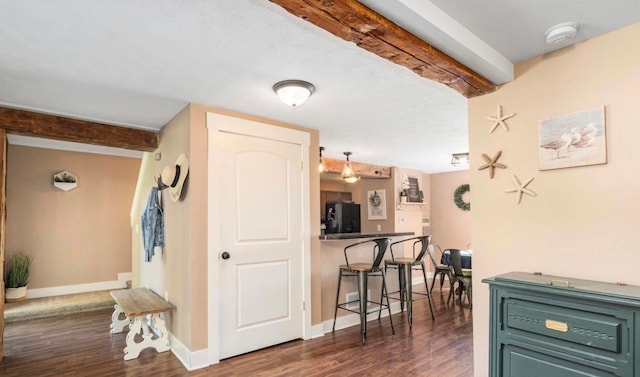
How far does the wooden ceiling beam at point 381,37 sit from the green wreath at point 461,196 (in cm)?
496

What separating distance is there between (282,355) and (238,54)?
249cm

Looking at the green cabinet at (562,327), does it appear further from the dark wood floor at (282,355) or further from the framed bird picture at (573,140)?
the dark wood floor at (282,355)

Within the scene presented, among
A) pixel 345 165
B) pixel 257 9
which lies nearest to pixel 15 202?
pixel 345 165

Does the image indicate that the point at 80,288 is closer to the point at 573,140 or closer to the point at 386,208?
the point at 386,208

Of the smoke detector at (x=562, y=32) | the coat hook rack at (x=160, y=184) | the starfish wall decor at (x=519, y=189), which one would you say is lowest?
the starfish wall decor at (x=519, y=189)

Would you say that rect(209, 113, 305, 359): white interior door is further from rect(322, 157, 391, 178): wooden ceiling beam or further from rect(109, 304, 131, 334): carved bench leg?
rect(322, 157, 391, 178): wooden ceiling beam

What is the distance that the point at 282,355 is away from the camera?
3.10 meters

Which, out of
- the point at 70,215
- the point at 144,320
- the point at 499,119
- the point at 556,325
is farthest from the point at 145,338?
the point at 70,215

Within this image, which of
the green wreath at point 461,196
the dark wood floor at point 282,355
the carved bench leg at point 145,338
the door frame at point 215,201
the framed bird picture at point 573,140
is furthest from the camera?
the green wreath at point 461,196

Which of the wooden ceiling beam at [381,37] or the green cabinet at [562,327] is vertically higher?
the wooden ceiling beam at [381,37]

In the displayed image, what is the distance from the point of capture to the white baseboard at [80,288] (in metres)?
5.14

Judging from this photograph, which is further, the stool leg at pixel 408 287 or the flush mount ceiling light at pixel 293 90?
the stool leg at pixel 408 287

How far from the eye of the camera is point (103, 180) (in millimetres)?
5809

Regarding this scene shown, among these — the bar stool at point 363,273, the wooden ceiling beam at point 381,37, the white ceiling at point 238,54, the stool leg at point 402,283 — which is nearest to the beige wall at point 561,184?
the white ceiling at point 238,54
